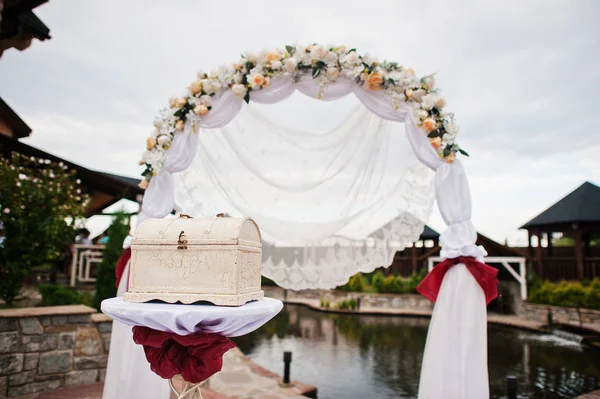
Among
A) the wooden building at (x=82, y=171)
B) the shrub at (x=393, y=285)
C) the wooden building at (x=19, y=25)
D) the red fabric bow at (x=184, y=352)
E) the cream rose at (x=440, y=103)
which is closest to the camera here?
the red fabric bow at (x=184, y=352)

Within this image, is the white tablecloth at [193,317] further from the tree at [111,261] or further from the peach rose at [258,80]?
the tree at [111,261]

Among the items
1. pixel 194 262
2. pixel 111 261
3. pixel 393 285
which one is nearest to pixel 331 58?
pixel 194 262

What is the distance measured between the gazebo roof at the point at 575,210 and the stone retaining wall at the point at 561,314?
3.43 meters

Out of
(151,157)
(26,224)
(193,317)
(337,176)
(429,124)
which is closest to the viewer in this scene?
(193,317)

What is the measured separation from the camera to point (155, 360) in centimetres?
179

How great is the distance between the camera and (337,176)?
167 inches

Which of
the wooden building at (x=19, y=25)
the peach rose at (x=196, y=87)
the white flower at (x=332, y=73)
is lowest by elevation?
the peach rose at (x=196, y=87)

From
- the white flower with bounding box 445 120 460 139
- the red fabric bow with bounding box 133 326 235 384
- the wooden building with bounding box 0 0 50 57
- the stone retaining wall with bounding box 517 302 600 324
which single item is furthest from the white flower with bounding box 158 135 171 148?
the stone retaining wall with bounding box 517 302 600 324

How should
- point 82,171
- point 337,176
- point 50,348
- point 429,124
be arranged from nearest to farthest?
point 429,124
point 50,348
point 337,176
point 82,171

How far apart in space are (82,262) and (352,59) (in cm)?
987

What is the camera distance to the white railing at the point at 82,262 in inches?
396

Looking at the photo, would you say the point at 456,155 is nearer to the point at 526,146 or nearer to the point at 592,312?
the point at 526,146

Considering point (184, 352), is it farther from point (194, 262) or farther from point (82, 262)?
point (82, 262)

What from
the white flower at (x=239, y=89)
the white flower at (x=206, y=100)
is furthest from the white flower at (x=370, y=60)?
the white flower at (x=206, y=100)
